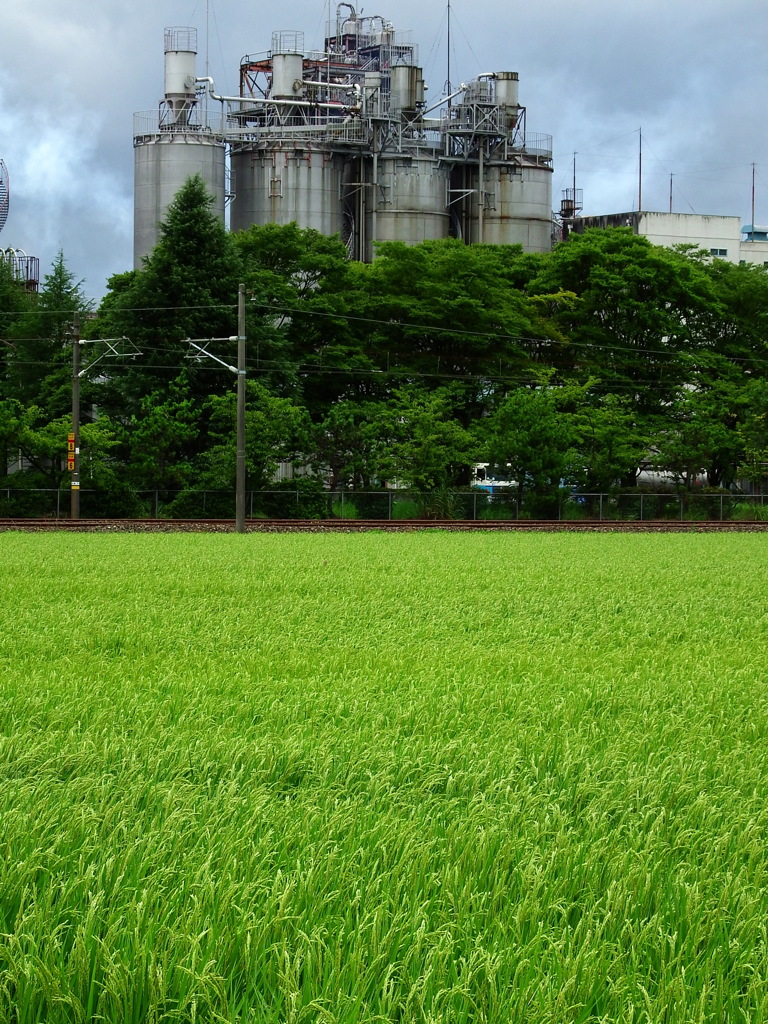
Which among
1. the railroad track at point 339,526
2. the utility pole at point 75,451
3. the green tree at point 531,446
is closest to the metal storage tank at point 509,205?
A: the green tree at point 531,446

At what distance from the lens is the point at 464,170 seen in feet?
283

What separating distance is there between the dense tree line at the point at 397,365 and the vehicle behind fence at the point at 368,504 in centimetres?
55

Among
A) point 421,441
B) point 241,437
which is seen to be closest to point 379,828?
point 241,437

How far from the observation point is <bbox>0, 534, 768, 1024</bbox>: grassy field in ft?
11.8

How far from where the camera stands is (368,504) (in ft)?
179

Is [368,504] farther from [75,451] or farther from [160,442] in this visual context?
[75,451]

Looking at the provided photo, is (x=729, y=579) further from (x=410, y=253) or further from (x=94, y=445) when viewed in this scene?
(x=410, y=253)

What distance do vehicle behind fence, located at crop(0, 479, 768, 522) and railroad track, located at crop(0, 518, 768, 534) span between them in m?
2.95

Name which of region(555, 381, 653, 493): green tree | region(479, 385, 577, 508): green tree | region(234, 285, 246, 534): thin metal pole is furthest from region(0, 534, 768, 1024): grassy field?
region(555, 381, 653, 493): green tree

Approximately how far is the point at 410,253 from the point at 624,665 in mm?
56716

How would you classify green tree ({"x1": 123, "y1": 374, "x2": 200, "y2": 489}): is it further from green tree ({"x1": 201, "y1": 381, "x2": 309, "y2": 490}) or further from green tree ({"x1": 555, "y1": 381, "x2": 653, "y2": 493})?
green tree ({"x1": 555, "y1": 381, "x2": 653, "y2": 493})

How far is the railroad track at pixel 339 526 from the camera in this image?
44438 millimetres

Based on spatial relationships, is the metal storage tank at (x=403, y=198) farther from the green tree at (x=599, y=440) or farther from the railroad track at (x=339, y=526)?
the railroad track at (x=339, y=526)

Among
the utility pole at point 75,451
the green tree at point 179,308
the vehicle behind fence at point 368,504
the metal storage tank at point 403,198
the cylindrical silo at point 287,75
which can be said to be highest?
the cylindrical silo at point 287,75
